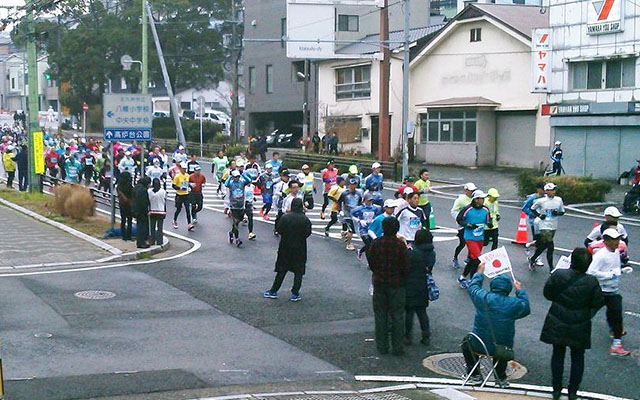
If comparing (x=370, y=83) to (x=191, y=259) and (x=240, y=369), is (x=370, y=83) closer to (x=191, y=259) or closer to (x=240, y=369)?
(x=191, y=259)

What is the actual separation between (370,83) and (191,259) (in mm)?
30963

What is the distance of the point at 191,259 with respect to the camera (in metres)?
18.4

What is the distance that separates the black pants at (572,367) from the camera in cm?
870

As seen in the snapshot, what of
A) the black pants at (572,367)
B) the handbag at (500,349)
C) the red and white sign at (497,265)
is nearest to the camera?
the black pants at (572,367)

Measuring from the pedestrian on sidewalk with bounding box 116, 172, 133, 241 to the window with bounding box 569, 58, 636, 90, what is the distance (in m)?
20.8

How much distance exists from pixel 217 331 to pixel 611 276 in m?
5.20

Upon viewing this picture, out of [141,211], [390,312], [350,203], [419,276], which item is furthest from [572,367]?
[141,211]

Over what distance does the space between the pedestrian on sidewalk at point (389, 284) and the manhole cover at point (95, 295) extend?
17.5ft

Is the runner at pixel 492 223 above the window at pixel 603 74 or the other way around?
the other way around

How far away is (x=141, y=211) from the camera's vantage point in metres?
19.2

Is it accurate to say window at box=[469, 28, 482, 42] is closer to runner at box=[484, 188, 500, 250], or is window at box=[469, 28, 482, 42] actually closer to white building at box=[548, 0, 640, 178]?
white building at box=[548, 0, 640, 178]

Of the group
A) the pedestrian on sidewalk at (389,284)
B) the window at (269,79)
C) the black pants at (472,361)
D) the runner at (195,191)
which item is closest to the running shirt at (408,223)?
the pedestrian on sidewalk at (389,284)

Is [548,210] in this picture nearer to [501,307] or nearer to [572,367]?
[501,307]

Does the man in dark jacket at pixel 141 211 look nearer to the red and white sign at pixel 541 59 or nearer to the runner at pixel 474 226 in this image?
the runner at pixel 474 226
